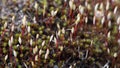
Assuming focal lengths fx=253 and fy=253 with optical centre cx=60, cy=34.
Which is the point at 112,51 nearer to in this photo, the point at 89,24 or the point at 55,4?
the point at 89,24

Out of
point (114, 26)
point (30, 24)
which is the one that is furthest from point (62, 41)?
point (114, 26)

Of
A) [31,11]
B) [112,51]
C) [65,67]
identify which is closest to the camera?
[65,67]

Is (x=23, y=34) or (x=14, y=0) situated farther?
(x=14, y=0)

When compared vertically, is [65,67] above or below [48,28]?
below

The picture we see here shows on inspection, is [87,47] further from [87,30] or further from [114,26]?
[114,26]

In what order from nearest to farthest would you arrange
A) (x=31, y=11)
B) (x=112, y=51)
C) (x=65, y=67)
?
1. (x=65, y=67)
2. (x=112, y=51)
3. (x=31, y=11)

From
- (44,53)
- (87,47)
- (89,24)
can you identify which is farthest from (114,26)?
(44,53)

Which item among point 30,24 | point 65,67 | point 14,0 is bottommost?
point 65,67
